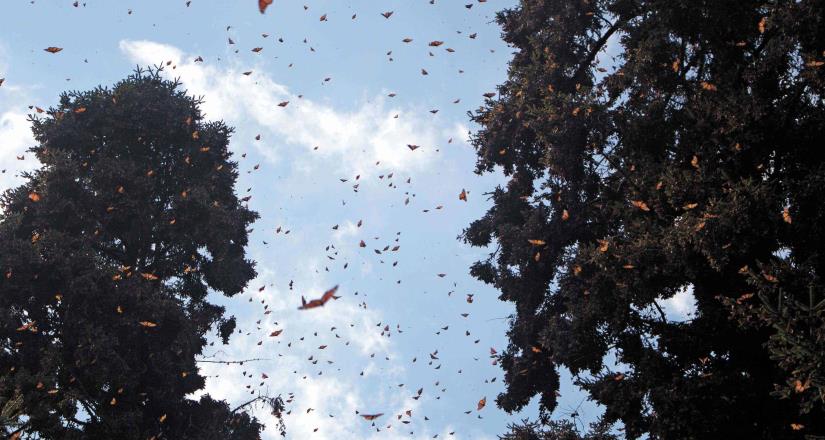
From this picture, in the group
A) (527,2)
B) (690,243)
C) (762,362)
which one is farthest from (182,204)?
(762,362)

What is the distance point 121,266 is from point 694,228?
14.3 meters

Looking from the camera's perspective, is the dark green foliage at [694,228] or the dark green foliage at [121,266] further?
the dark green foliage at [121,266]

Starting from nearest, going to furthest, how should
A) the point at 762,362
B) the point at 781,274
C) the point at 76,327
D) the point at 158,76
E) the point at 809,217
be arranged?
the point at 781,274
the point at 809,217
the point at 762,362
the point at 76,327
the point at 158,76

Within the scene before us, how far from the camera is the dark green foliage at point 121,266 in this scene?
1627 cm

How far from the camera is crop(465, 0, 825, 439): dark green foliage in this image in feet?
37.5

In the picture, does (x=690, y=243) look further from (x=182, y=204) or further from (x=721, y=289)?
(x=182, y=204)

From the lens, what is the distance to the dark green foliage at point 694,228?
450 inches

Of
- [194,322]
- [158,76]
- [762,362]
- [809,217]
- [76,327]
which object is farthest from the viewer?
[158,76]

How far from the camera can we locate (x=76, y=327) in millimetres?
16594

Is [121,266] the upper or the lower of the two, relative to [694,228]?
upper

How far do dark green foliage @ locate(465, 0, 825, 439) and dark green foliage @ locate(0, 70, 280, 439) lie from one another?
30.2 feet

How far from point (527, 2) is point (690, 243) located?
1003 centimetres

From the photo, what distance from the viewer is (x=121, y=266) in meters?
17.8

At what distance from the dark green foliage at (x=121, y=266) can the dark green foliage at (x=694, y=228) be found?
9.21 metres
